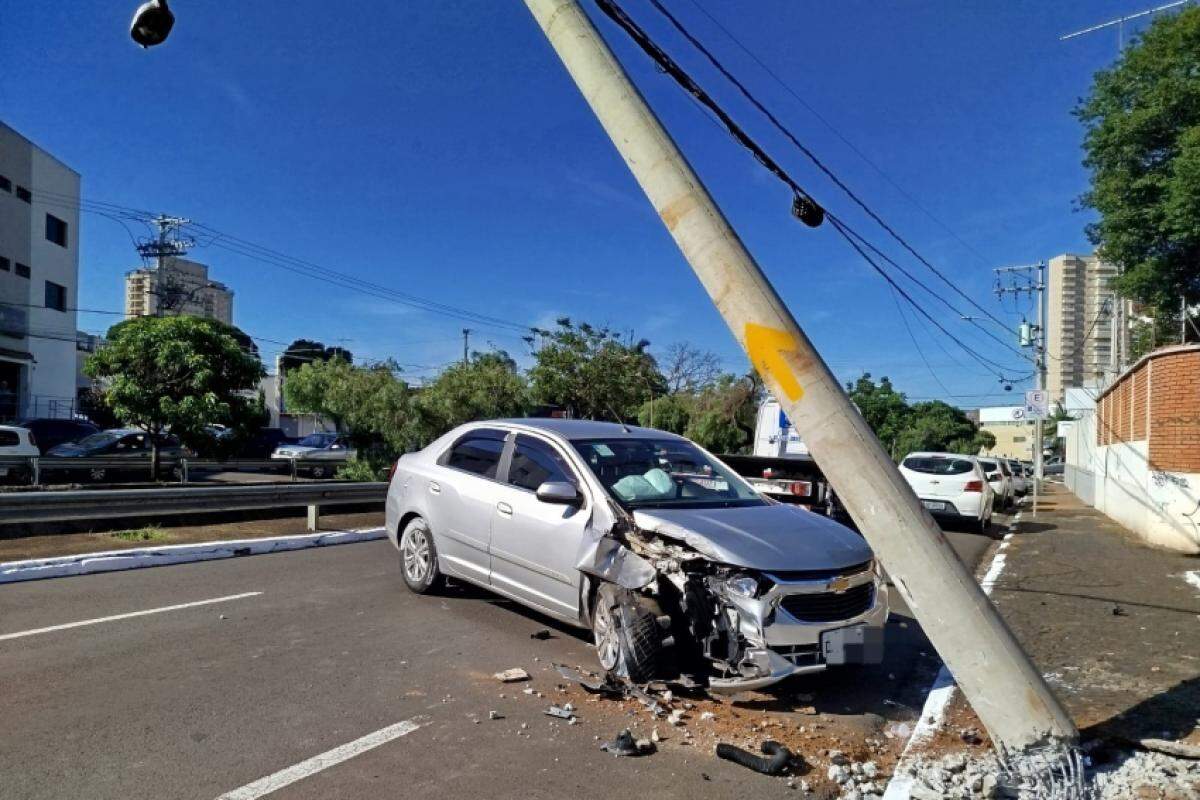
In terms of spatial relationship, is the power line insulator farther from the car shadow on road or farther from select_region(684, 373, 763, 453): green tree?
select_region(684, 373, 763, 453): green tree

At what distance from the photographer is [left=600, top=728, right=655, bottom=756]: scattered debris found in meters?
4.30

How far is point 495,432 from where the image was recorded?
24.0 ft

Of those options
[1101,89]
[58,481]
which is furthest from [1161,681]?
[1101,89]

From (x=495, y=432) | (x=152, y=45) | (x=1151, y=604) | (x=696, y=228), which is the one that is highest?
(x=152, y=45)

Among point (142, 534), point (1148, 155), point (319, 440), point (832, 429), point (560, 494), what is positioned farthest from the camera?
point (319, 440)

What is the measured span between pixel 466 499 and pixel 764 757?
356cm

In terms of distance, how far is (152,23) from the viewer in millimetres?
5672

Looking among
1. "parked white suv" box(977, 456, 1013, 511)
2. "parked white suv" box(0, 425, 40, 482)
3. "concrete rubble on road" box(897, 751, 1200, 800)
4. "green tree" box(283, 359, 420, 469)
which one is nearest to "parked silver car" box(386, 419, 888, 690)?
"concrete rubble on road" box(897, 751, 1200, 800)

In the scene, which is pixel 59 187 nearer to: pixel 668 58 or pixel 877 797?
pixel 668 58

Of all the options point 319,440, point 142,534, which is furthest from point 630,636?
point 319,440

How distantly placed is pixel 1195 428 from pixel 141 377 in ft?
68.7

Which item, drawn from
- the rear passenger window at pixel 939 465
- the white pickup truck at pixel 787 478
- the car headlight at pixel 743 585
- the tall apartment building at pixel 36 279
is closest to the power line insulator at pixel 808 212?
the white pickup truck at pixel 787 478

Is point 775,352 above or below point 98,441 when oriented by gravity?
above

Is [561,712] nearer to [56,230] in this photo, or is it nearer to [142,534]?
[142,534]
